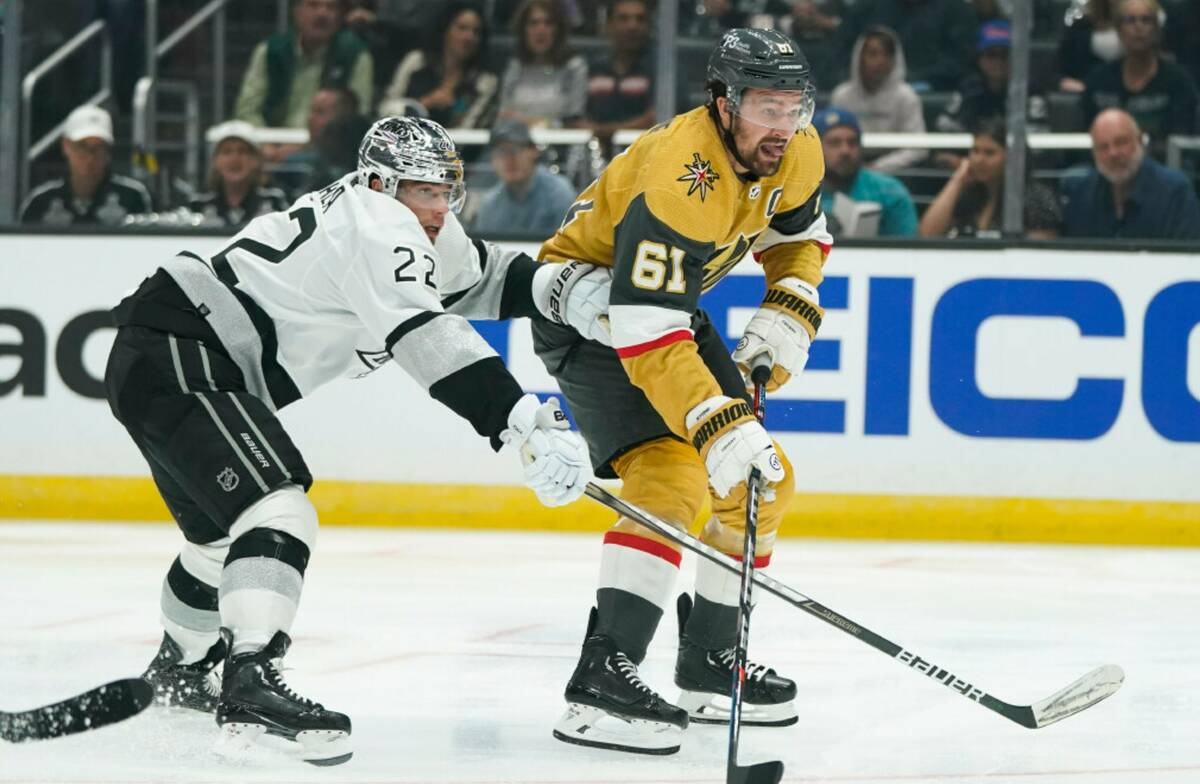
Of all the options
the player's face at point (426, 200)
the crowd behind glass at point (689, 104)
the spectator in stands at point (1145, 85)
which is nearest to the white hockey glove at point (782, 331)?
the player's face at point (426, 200)

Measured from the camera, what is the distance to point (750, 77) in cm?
334

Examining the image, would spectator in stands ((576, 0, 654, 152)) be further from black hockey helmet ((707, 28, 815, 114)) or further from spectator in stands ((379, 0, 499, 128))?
black hockey helmet ((707, 28, 815, 114))

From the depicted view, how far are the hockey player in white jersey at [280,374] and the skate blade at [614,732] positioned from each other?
446 mm

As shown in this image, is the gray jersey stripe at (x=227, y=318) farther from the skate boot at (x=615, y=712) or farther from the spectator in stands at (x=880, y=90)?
the spectator in stands at (x=880, y=90)

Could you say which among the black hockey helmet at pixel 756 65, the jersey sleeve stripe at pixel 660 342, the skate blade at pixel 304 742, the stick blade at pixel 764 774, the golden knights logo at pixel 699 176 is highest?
the black hockey helmet at pixel 756 65

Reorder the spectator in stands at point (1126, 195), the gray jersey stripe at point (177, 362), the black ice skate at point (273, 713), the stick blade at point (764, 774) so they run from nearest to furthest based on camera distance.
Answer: the stick blade at point (764, 774)
the black ice skate at point (273, 713)
the gray jersey stripe at point (177, 362)
the spectator in stands at point (1126, 195)

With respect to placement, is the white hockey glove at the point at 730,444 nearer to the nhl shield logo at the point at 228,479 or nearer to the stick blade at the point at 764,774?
the stick blade at the point at 764,774

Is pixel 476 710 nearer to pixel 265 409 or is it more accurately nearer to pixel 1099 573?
pixel 265 409

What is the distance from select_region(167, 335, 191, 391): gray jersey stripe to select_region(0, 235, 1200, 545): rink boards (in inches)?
120

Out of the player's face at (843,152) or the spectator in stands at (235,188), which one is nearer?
the player's face at (843,152)

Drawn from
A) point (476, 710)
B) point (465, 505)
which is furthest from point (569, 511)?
point (476, 710)

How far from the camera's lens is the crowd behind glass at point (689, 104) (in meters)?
6.41

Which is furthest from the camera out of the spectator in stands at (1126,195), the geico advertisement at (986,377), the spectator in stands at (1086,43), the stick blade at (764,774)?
the spectator in stands at (1086,43)

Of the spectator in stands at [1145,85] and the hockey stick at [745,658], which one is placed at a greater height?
the spectator in stands at [1145,85]
